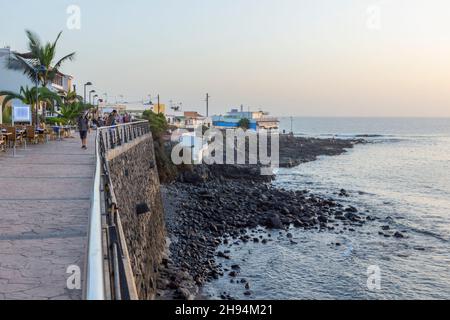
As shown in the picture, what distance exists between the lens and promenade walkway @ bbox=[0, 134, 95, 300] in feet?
15.3

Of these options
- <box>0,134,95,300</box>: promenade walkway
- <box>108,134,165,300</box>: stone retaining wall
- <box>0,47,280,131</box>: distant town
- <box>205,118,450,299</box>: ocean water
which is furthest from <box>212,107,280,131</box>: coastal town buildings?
<box>0,134,95,300</box>: promenade walkway

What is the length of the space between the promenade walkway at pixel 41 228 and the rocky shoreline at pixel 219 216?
4.61 meters

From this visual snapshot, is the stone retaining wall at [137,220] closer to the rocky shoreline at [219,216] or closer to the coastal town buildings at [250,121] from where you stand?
the rocky shoreline at [219,216]

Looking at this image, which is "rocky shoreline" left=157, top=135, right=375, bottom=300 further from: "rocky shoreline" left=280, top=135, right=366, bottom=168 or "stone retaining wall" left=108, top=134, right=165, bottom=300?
"rocky shoreline" left=280, top=135, right=366, bottom=168

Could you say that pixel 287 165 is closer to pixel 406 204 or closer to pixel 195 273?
pixel 406 204

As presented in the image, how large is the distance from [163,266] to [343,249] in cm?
891

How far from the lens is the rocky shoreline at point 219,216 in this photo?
15219 mm

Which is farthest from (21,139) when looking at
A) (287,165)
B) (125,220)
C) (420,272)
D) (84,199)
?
(287,165)

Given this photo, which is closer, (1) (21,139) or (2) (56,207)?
(2) (56,207)

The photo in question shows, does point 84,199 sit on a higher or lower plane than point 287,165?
higher

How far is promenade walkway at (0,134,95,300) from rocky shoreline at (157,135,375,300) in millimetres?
4605

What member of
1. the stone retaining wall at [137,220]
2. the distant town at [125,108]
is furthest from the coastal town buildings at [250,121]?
the stone retaining wall at [137,220]
